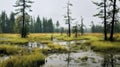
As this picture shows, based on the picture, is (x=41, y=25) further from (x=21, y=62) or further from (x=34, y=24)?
(x=21, y=62)

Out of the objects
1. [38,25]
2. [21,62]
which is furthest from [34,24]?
[21,62]

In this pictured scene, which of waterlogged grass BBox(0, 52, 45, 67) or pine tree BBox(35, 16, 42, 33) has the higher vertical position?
pine tree BBox(35, 16, 42, 33)

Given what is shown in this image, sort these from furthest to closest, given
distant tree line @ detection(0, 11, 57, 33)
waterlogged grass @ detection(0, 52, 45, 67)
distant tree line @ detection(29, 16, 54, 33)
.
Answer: distant tree line @ detection(29, 16, 54, 33) → distant tree line @ detection(0, 11, 57, 33) → waterlogged grass @ detection(0, 52, 45, 67)

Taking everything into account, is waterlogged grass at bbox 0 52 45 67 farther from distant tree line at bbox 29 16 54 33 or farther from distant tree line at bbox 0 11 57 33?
distant tree line at bbox 29 16 54 33

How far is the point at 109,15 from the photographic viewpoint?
113 feet

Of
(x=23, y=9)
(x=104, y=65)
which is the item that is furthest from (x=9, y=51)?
(x=23, y=9)

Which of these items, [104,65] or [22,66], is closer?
[22,66]

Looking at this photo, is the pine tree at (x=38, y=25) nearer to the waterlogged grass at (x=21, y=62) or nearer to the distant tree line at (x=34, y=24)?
the distant tree line at (x=34, y=24)

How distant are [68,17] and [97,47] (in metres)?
40.7

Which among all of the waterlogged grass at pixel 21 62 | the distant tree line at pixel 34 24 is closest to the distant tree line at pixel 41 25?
the distant tree line at pixel 34 24

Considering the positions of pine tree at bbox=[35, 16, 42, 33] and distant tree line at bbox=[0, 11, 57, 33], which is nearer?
distant tree line at bbox=[0, 11, 57, 33]

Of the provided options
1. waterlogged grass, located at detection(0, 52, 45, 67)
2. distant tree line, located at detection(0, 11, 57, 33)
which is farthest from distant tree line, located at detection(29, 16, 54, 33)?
waterlogged grass, located at detection(0, 52, 45, 67)

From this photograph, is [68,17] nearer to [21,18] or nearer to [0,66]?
[21,18]

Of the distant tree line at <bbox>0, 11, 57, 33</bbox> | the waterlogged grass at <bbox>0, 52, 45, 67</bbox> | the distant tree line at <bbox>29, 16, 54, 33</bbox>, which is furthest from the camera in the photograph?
the distant tree line at <bbox>29, 16, 54, 33</bbox>
